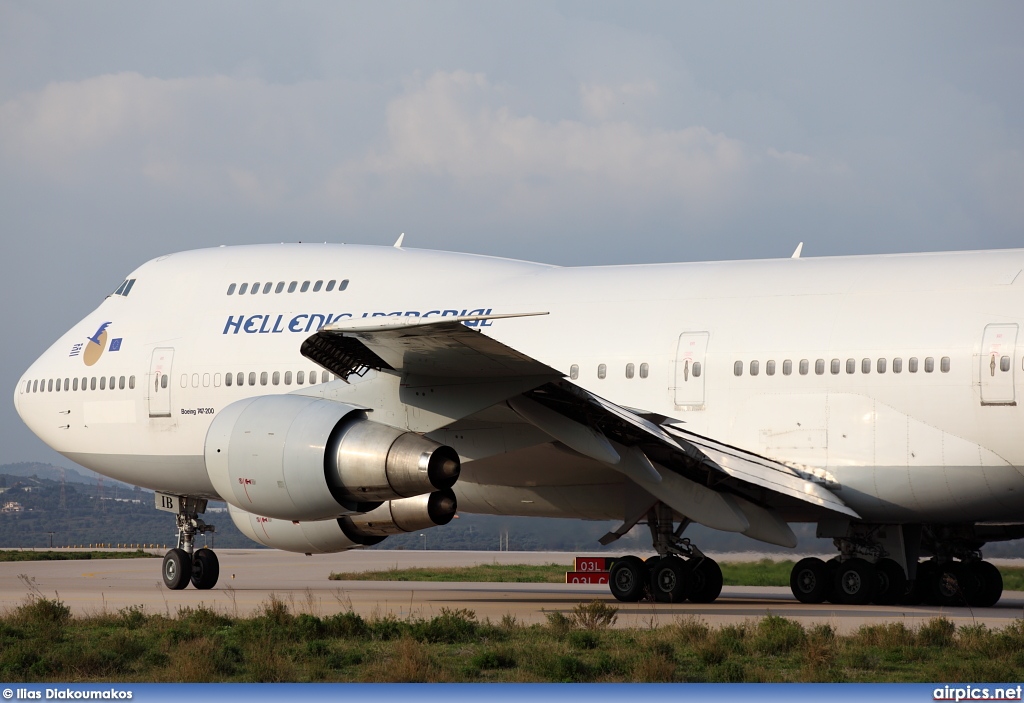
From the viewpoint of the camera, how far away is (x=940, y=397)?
16.5m

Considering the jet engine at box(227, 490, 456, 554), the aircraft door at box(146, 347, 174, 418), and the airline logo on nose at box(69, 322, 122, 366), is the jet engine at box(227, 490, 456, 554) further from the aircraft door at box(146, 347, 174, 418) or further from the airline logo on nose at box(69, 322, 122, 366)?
the airline logo on nose at box(69, 322, 122, 366)

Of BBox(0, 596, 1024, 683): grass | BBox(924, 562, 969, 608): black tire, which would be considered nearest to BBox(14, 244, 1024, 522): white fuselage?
BBox(924, 562, 969, 608): black tire

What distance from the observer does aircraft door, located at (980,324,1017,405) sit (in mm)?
16078

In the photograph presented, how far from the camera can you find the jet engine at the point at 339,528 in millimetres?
18625

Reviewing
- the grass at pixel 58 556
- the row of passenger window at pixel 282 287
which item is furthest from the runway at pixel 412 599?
the grass at pixel 58 556

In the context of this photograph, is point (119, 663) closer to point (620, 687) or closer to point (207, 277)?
point (620, 687)

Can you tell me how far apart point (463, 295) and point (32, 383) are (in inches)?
360

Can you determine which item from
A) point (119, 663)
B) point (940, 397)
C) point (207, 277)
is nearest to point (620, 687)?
point (119, 663)

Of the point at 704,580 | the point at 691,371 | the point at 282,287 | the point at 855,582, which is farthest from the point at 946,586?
the point at 282,287

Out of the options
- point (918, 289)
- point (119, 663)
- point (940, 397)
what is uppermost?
point (918, 289)

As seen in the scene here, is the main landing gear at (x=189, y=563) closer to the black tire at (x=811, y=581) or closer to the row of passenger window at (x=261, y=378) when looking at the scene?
the row of passenger window at (x=261, y=378)

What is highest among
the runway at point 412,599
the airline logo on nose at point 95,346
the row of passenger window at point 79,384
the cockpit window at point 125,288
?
the cockpit window at point 125,288

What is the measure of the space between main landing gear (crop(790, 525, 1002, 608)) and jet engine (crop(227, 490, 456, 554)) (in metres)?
5.69

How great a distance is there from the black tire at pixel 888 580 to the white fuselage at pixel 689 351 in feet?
3.25
